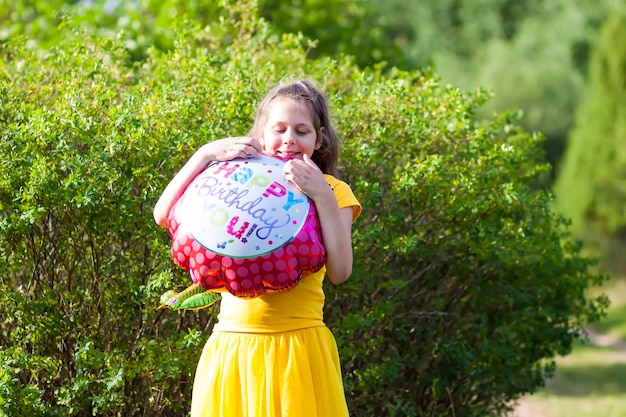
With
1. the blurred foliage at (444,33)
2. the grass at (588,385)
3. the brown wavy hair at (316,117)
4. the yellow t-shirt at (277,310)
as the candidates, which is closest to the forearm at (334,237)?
the yellow t-shirt at (277,310)

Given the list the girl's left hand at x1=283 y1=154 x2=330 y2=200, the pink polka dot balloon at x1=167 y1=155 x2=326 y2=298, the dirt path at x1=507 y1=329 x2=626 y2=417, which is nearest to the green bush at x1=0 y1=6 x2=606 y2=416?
the pink polka dot balloon at x1=167 y1=155 x2=326 y2=298

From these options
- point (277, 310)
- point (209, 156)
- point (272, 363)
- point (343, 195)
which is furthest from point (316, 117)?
point (272, 363)

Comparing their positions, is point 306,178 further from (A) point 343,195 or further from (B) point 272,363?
(B) point 272,363

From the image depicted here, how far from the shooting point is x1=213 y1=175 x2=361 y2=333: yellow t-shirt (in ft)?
10.5

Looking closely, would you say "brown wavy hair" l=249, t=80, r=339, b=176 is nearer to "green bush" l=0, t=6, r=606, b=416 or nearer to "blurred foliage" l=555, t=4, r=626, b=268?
"green bush" l=0, t=6, r=606, b=416

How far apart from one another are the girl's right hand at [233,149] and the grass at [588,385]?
3.23 m

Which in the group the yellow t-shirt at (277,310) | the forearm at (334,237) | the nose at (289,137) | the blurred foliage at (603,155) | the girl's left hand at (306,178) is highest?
the blurred foliage at (603,155)

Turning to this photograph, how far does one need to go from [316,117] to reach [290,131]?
12 centimetres

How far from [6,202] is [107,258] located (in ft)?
1.59

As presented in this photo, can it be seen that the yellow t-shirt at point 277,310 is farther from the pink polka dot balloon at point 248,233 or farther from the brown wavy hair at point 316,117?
the brown wavy hair at point 316,117

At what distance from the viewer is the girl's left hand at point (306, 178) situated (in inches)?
124

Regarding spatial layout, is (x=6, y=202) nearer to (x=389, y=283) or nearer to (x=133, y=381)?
(x=133, y=381)

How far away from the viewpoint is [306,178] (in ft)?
10.4

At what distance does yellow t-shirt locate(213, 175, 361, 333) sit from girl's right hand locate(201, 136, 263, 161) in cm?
44
